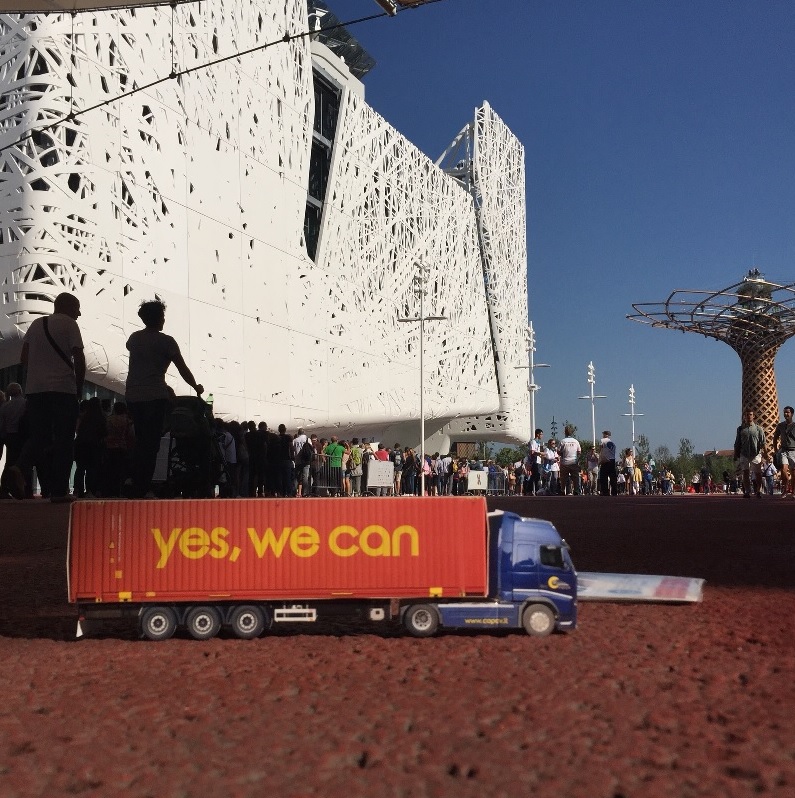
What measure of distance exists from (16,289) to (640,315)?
73.9 ft

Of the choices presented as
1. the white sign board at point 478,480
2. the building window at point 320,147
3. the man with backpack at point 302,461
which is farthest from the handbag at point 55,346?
the building window at point 320,147

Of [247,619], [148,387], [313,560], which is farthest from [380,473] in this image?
[313,560]

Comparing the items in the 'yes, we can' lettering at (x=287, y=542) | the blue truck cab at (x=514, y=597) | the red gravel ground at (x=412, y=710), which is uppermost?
the 'yes, we can' lettering at (x=287, y=542)

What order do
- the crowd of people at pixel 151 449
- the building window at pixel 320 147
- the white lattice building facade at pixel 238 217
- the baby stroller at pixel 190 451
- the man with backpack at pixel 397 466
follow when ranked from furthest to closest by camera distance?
the building window at pixel 320 147
the man with backpack at pixel 397 466
the white lattice building facade at pixel 238 217
the baby stroller at pixel 190 451
the crowd of people at pixel 151 449

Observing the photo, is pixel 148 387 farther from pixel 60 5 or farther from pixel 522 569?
pixel 60 5

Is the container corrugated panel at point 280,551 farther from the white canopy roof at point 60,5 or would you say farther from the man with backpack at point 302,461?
the man with backpack at point 302,461

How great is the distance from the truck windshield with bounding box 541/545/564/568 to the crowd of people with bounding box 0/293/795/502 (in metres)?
3.13

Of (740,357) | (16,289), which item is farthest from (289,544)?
(740,357)

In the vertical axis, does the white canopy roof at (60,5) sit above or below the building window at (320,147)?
below

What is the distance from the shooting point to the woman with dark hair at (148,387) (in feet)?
22.4

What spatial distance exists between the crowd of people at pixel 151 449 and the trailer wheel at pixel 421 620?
295 cm

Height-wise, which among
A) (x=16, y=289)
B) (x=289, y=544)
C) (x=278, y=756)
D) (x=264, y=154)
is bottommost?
(x=278, y=756)

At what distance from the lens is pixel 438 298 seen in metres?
56.3

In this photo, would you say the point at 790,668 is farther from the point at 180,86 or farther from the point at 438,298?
the point at 438,298
